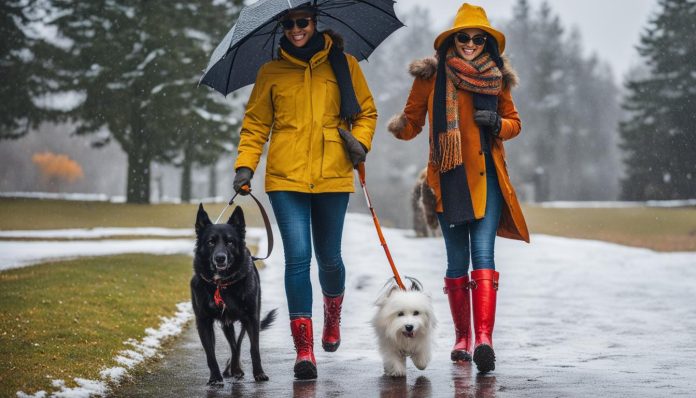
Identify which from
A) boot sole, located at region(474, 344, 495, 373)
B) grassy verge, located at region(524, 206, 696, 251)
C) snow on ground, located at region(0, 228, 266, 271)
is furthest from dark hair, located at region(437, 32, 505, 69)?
grassy verge, located at region(524, 206, 696, 251)

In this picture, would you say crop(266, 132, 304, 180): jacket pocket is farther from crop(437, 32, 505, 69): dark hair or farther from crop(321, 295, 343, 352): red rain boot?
crop(437, 32, 505, 69): dark hair

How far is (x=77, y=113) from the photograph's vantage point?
3716 centimetres

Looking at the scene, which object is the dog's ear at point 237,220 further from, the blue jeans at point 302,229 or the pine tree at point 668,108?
the pine tree at point 668,108

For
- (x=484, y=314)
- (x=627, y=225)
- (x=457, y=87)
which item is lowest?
(x=484, y=314)

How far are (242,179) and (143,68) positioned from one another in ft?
101

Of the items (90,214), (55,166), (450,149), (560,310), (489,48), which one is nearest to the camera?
(450,149)

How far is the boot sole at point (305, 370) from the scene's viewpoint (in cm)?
589

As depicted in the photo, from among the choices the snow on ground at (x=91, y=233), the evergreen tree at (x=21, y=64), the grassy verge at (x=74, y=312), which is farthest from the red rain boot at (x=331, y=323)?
the evergreen tree at (x=21, y=64)

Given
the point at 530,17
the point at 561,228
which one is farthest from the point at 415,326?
the point at 530,17

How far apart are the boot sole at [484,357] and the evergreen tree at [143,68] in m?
30.0

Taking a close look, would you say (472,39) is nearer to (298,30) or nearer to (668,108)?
(298,30)

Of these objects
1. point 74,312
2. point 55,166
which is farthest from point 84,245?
point 55,166

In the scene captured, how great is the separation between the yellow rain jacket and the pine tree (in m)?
39.8

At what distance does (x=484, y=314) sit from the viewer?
6020mm
